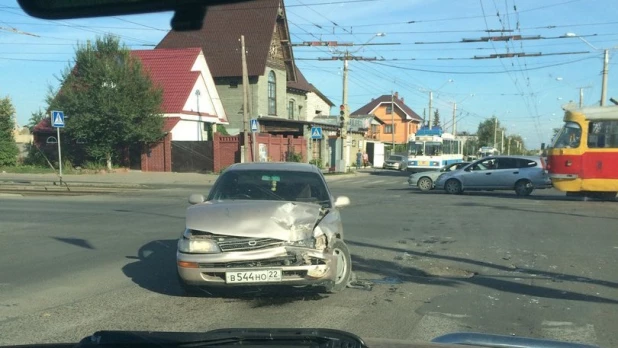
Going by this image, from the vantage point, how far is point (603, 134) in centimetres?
2070

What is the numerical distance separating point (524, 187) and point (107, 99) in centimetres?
2444

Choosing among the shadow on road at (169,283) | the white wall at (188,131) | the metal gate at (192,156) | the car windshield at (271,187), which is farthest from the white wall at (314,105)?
the car windshield at (271,187)

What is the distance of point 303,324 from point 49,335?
2384 mm

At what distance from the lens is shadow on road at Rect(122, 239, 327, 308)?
6656 millimetres

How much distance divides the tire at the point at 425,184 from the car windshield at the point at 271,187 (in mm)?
18989

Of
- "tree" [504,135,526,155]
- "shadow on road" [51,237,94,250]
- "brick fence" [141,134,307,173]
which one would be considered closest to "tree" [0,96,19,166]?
"brick fence" [141,134,307,173]

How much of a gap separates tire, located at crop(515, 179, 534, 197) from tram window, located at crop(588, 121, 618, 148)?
384 cm

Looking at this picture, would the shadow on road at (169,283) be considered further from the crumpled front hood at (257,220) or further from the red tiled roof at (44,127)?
the red tiled roof at (44,127)

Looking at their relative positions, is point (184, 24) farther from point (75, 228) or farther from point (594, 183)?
point (594, 183)

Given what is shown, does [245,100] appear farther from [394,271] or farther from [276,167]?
[394,271]

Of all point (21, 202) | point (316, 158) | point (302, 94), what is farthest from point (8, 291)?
point (302, 94)

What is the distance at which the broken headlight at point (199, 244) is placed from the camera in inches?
261

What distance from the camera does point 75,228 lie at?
529 inches

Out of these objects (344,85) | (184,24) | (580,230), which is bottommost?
(580,230)
